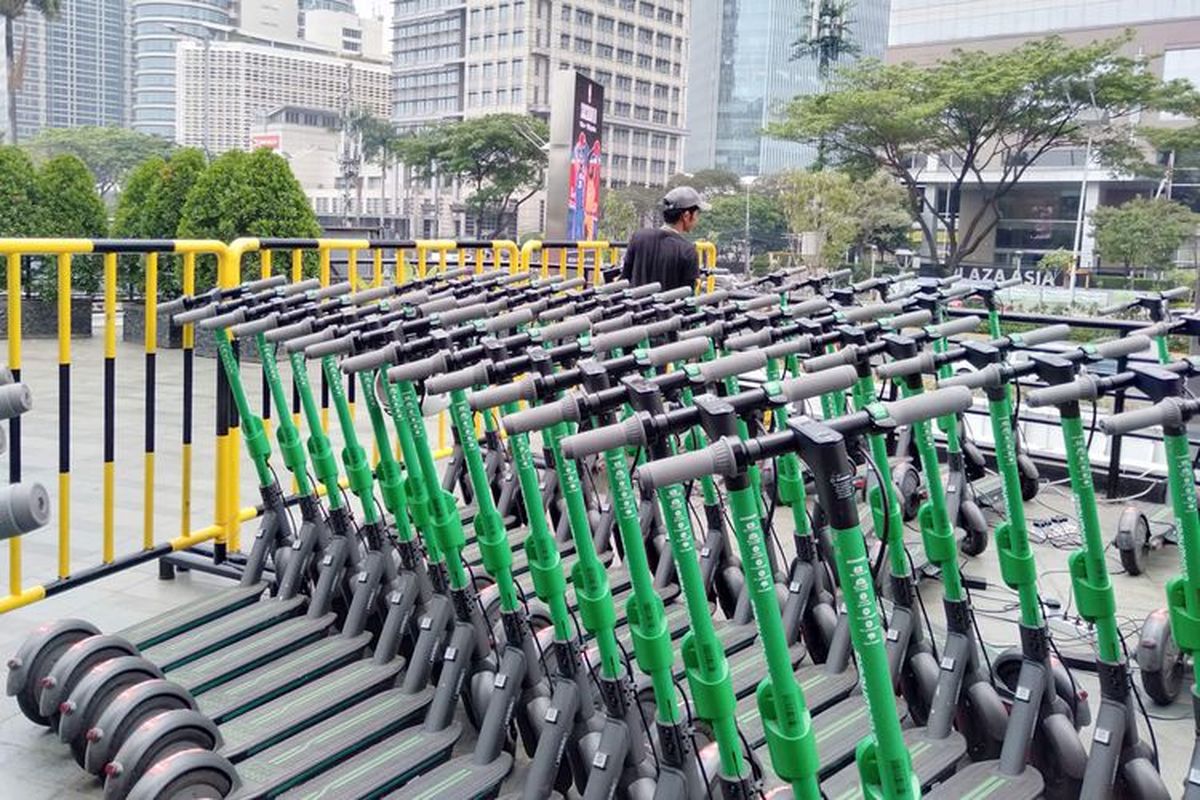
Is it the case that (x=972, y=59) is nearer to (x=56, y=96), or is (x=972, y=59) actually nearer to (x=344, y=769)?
(x=344, y=769)

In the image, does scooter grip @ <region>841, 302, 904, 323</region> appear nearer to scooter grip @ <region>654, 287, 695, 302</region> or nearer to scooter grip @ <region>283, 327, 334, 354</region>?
scooter grip @ <region>654, 287, 695, 302</region>

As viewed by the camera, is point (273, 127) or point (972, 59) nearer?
point (972, 59)

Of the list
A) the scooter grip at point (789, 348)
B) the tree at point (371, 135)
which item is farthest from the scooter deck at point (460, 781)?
the tree at point (371, 135)

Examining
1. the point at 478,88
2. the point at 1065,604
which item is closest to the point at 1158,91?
the point at 1065,604

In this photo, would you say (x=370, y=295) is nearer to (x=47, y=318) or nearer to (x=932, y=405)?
(x=932, y=405)

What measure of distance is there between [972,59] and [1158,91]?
13.9 feet

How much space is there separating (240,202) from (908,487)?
11.0 meters

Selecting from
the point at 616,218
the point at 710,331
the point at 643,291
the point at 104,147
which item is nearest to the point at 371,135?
the point at 104,147

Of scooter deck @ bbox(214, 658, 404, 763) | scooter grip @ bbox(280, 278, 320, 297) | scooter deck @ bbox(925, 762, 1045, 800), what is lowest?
scooter deck @ bbox(214, 658, 404, 763)

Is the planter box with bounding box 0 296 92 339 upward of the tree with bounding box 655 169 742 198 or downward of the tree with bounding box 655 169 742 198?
downward

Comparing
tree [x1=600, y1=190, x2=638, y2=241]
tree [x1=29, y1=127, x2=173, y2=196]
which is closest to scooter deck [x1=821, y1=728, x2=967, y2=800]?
tree [x1=600, y1=190, x2=638, y2=241]

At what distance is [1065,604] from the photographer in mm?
5203

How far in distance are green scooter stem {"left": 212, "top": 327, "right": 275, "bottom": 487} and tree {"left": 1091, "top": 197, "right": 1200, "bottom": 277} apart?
3159cm

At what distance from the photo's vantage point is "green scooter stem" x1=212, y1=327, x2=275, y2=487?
4.28 metres
